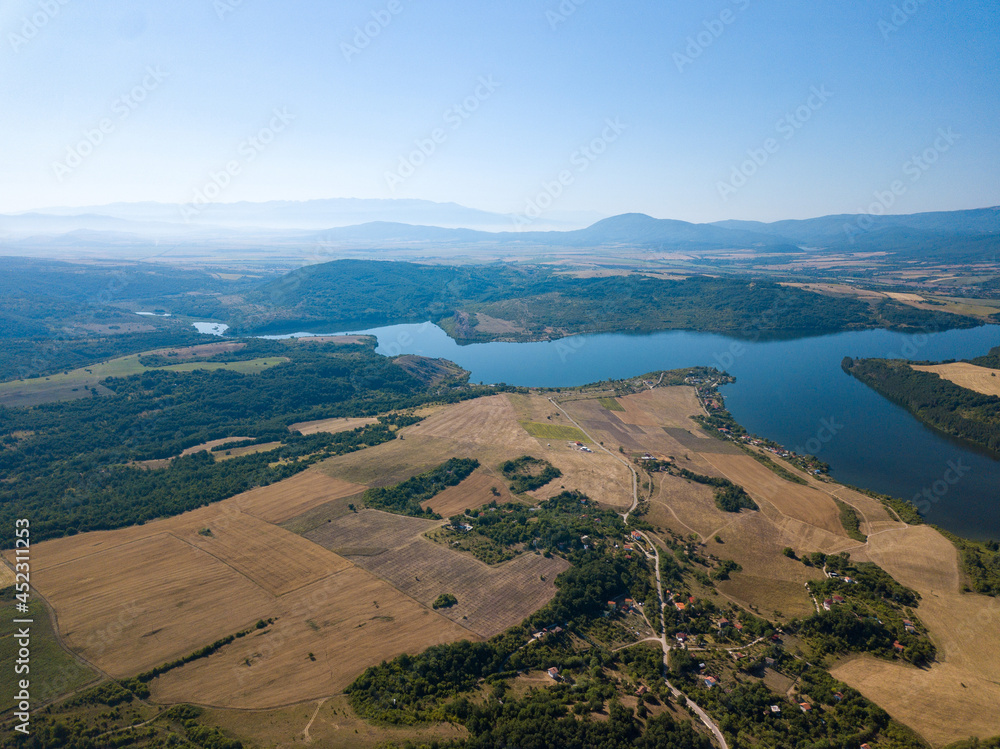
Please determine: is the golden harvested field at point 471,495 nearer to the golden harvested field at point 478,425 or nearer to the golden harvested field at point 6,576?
the golden harvested field at point 478,425

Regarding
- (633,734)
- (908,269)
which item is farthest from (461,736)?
(908,269)

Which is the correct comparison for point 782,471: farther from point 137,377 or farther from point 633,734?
point 137,377

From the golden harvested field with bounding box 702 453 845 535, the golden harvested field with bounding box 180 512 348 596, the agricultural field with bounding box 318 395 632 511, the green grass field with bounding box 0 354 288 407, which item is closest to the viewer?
the golden harvested field with bounding box 180 512 348 596

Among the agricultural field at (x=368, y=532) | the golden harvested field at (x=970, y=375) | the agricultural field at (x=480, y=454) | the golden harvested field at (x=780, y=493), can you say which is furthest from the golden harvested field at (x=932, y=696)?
the golden harvested field at (x=970, y=375)

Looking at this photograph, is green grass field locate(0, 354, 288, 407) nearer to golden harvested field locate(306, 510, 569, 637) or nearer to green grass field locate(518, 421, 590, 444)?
green grass field locate(518, 421, 590, 444)

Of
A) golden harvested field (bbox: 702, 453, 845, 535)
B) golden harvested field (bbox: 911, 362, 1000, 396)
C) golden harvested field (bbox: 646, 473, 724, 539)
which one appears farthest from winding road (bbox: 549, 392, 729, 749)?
golden harvested field (bbox: 911, 362, 1000, 396)

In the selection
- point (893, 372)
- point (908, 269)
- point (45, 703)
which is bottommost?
point (45, 703)
